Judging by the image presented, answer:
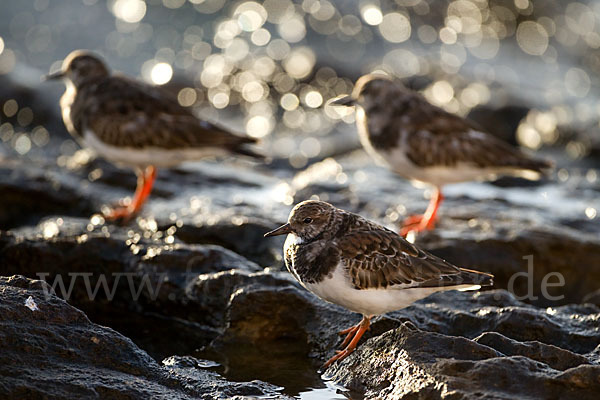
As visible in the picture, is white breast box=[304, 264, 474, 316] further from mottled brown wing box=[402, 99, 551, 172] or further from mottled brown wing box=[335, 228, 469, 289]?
mottled brown wing box=[402, 99, 551, 172]

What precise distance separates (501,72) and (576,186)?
5.63 metres

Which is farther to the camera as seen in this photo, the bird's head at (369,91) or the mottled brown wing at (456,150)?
the bird's head at (369,91)

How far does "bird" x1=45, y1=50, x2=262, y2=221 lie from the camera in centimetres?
826

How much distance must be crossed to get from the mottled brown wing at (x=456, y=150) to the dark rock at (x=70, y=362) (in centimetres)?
401

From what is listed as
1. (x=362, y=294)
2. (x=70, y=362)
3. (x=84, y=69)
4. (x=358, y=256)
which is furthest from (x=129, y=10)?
(x=70, y=362)

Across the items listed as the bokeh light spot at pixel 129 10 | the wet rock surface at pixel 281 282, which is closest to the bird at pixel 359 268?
the wet rock surface at pixel 281 282

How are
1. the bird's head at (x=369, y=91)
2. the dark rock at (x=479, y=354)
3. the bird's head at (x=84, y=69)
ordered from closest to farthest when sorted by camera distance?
the dark rock at (x=479, y=354)
the bird's head at (x=369, y=91)
the bird's head at (x=84, y=69)

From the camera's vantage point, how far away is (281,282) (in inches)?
224

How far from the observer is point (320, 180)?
9.21m

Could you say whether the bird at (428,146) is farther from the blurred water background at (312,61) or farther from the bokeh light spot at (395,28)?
the bokeh light spot at (395,28)

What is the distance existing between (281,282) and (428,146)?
10.1ft

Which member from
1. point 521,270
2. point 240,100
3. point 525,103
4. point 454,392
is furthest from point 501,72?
point 454,392

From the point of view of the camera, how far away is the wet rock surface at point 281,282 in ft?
14.9

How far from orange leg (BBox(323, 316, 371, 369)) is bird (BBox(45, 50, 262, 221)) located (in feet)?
10.9
